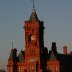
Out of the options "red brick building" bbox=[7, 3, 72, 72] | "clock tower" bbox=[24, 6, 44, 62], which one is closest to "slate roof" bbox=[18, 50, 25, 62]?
"red brick building" bbox=[7, 3, 72, 72]

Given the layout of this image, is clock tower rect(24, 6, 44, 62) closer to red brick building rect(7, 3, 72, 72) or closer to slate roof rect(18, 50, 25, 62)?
red brick building rect(7, 3, 72, 72)

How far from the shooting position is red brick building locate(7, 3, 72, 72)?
98.0 m

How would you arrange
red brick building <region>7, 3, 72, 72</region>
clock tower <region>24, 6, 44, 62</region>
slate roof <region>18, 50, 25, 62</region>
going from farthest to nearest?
slate roof <region>18, 50, 25, 62</region> < clock tower <region>24, 6, 44, 62</region> < red brick building <region>7, 3, 72, 72</region>

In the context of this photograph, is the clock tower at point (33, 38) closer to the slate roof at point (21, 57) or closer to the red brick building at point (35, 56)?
the red brick building at point (35, 56)

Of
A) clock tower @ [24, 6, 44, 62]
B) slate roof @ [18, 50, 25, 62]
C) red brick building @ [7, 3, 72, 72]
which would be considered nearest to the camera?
red brick building @ [7, 3, 72, 72]

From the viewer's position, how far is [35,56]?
9862 centimetres

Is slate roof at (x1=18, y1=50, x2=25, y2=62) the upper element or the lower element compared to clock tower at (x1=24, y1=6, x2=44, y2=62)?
lower

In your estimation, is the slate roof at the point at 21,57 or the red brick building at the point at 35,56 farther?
the slate roof at the point at 21,57

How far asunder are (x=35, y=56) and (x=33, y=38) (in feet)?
13.2

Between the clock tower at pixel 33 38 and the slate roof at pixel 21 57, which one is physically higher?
the clock tower at pixel 33 38

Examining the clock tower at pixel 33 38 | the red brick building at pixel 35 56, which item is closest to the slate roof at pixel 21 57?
the red brick building at pixel 35 56

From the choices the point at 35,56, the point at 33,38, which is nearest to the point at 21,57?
the point at 35,56

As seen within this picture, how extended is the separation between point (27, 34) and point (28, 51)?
149 inches

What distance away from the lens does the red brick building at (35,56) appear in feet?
322
